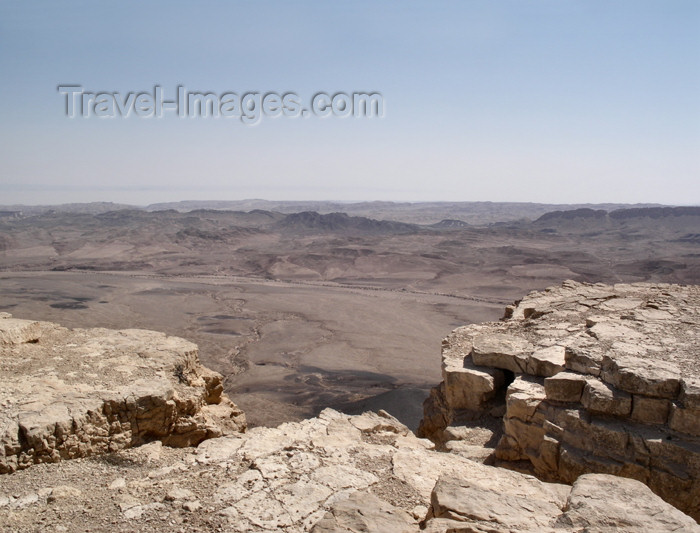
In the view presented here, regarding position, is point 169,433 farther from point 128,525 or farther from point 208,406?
point 128,525

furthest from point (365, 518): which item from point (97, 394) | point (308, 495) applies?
point (97, 394)

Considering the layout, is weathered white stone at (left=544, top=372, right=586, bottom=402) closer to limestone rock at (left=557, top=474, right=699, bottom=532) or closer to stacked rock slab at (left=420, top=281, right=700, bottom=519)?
stacked rock slab at (left=420, top=281, right=700, bottom=519)

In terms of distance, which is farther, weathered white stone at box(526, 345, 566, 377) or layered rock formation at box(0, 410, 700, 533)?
weathered white stone at box(526, 345, 566, 377)

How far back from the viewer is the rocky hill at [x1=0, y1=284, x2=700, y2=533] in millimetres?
3203

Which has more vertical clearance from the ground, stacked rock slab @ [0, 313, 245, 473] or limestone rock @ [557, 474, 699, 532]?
limestone rock @ [557, 474, 699, 532]

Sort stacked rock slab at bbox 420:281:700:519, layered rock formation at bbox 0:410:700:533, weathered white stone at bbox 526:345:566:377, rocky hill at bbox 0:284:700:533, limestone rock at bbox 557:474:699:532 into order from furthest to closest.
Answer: weathered white stone at bbox 526:345:566:377, stacked rock slab at bbox 420:281:700:519, rocky hill at bbox 0:284:700:533, layered rock formation at bbox 0:410:700:533, limestone rock at bbox 557:474:699:532

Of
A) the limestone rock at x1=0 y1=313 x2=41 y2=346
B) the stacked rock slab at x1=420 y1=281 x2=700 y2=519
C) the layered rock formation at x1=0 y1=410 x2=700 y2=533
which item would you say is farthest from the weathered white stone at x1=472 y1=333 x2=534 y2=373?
the limestone rock at x1=0 y1=313 x2=41 y2=346

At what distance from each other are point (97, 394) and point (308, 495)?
9.23 feet

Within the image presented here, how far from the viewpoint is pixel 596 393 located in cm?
478

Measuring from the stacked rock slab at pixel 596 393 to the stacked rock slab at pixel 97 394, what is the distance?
3557 mm

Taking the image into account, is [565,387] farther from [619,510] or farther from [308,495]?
[308,495]

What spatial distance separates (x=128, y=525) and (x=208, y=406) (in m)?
3.82

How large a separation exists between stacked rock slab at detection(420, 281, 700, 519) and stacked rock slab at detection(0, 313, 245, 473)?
3557 mm

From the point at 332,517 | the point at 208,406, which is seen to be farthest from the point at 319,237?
the point at 332,517
